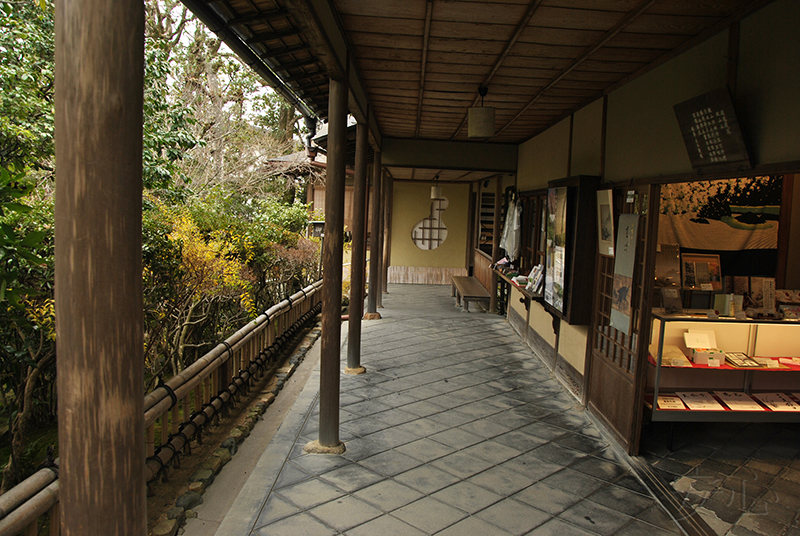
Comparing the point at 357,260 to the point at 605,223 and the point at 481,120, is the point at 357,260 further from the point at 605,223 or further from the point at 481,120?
the point at 605,223

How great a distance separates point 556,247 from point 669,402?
2.07 meters

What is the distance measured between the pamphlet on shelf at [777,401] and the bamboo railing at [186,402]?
185 inches

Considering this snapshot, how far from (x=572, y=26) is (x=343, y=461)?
11.2 ft

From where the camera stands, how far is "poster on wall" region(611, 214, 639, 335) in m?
4.10

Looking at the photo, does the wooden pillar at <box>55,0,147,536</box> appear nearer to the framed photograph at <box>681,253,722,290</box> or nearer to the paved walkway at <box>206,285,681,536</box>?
the paved walkway at <box>206,285,681,536</box>

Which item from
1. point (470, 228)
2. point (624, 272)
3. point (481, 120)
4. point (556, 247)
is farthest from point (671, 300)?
point (470, 228)

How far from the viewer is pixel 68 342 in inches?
52.2

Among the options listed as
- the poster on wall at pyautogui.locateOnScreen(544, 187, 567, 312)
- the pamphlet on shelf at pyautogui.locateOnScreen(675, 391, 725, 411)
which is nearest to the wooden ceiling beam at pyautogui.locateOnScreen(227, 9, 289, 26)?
the poster on wall at pyautogui.locateOnScreen(544, 187, 567, 312)

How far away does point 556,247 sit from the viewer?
5.84 meters

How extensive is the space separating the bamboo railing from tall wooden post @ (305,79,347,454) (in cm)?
94

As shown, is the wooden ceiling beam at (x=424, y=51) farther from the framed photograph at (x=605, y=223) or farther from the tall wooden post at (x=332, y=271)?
the framed photograph at (x=605, y=223)

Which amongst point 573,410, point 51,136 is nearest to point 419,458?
point 573,410

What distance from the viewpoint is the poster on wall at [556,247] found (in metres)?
5.52

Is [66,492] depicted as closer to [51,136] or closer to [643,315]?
Result: [643,315]
